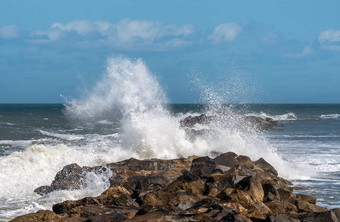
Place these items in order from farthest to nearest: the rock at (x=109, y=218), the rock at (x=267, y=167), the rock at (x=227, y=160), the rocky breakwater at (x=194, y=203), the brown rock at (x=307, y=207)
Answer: the rock at (x=267, y=167), the rock at (x=227, y=160), the brown rock at (x=307, y=207), the rocky breakwater at (x=194, y=203), the rock at (x=109, y=218)

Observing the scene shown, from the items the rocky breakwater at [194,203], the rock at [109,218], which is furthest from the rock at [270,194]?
the rock at [109,218]

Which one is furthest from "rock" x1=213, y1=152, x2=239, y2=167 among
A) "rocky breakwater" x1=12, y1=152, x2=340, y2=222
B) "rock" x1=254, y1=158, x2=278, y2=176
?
"rocky breakwater" x1=12, y1=152, x2=340, y2=222

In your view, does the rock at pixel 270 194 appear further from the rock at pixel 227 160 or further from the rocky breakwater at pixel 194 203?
the rock at pixel 227 160

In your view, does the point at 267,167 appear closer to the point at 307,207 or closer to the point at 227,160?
the point at 227,160

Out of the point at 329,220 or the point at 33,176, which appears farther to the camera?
the point at 33,176

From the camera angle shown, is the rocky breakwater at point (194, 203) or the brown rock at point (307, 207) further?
the brown rock at point (307, 207)

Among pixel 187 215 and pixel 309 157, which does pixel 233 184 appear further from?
pixel 309 157

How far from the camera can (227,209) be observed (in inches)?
287

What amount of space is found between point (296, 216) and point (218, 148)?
34.7ft

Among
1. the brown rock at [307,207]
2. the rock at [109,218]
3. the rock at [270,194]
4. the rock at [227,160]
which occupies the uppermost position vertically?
the rock at [227,160]

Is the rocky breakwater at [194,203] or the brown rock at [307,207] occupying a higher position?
the rocky breakwater at [194,203]

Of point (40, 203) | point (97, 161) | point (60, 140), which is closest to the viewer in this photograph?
point (40, 203)

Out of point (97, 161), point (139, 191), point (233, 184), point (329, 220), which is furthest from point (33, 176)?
point (329, 220)

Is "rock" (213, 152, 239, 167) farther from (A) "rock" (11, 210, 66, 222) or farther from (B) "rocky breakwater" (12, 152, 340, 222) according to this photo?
(A) "rock" (11, 210, 66, 222)
